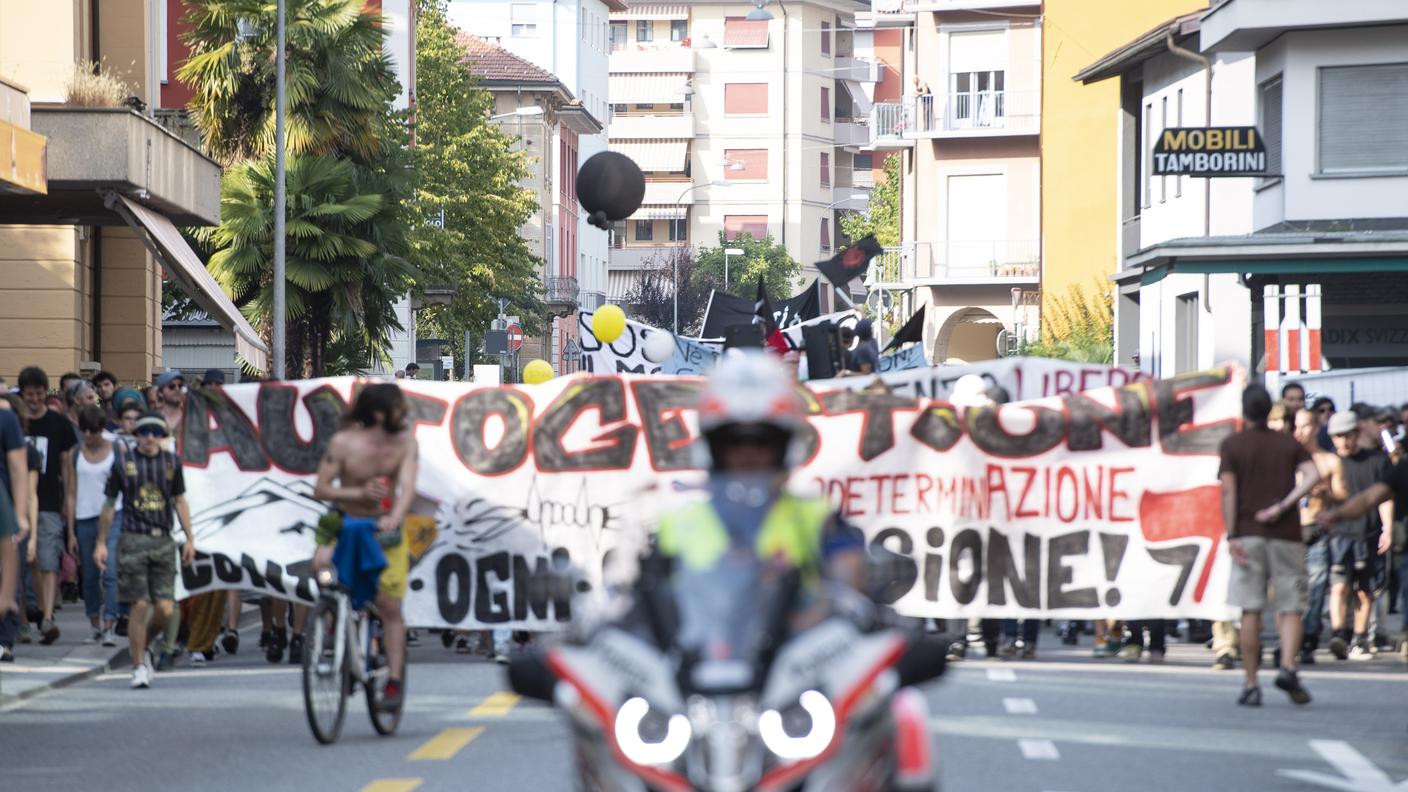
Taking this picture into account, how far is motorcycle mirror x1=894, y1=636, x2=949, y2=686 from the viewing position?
5.30m

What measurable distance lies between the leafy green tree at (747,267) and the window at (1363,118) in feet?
294

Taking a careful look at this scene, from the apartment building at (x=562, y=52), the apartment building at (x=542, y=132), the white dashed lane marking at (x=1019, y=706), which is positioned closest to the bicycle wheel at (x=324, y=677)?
the white dashed lane marking at (x=1019, y=706)

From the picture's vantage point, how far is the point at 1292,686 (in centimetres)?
1373

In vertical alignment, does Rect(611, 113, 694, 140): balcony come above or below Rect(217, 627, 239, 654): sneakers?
above

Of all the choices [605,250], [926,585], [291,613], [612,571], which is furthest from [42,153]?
[605,250]

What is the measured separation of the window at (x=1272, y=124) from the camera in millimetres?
35031

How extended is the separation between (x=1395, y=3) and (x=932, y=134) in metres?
34.6

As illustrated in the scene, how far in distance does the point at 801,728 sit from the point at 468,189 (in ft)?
216

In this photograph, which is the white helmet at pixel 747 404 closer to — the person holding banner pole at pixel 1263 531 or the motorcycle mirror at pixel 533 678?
the motorcycle mirror at pixel 533 678

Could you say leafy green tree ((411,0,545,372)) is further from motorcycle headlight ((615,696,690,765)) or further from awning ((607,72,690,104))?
awning ((607,72,690,104))

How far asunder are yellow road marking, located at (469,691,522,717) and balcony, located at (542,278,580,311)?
310 ft

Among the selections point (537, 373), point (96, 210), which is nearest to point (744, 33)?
point (96, 210)

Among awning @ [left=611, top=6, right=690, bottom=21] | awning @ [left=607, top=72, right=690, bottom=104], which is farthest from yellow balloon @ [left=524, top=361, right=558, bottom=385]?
awning @ [left=611, top=6, right=690, bottom=21]

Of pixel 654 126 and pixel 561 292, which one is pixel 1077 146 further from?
pixel 654 126
